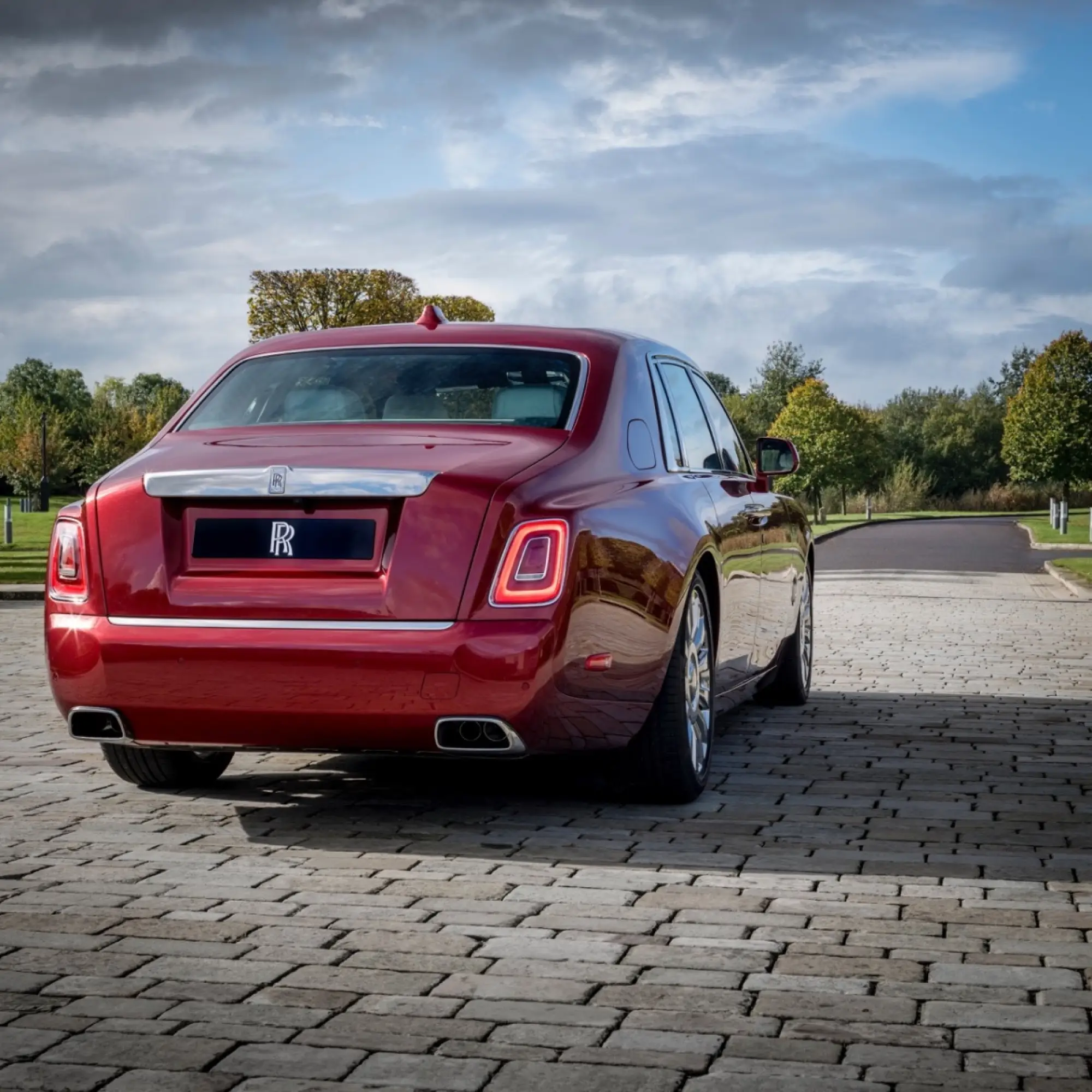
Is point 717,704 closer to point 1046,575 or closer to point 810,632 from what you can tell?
point 810,632

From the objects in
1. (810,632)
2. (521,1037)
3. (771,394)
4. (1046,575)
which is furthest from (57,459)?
(521,1037)

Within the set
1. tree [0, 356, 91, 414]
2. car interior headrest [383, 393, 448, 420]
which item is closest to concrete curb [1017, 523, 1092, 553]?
car interior headrest [383, 393, 448, 420]

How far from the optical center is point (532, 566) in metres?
5.52

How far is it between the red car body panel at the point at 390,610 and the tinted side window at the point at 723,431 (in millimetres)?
1817

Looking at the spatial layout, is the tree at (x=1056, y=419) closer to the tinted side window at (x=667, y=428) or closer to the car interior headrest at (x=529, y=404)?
the tinted side window at (x=667, y=428)

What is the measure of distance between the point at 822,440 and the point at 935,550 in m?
35.6

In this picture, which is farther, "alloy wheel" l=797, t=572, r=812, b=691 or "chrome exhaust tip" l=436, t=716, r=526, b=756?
"alloy wheel" l=797, t=572, r=812, b=691

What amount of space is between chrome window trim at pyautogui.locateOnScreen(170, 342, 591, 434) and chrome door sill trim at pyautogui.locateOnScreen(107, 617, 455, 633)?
3.09 feet

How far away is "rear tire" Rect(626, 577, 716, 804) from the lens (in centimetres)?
625

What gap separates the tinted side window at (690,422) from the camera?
286 inches

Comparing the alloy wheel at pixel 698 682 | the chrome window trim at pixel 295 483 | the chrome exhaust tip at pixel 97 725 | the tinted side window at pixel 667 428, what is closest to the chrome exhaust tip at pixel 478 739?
the chrome window trim at pixel 295 483

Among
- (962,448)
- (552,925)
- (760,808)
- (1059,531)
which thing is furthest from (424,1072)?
(962,448)

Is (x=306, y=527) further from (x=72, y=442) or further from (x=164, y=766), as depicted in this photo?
(x=72, y=442)

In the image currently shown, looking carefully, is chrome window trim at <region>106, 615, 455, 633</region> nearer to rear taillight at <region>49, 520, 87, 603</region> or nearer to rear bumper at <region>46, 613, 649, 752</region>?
rear bumper at <region>46, 613, 649, 752</region>
